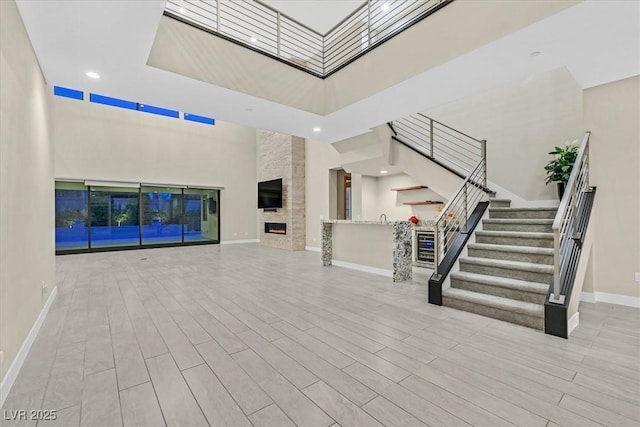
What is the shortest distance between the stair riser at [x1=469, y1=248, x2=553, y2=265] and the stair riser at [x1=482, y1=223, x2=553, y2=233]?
69 centimetres

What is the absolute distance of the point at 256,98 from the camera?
4.46 meters

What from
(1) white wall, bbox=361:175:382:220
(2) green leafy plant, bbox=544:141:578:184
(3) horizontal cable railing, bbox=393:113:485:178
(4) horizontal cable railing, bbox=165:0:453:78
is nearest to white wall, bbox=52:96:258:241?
(4) horizontal cable railing, bbox=165:0:453:78

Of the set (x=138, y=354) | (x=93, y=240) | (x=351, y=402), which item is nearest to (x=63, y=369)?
(x=138, y=354)

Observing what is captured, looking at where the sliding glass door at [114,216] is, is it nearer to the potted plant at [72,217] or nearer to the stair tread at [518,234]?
the potted plant at [72,217]

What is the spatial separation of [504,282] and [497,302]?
0.32m

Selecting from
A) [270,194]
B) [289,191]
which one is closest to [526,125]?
[289,191]

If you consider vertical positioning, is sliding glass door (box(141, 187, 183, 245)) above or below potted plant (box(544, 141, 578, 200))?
below

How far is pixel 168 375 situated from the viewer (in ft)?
6.88

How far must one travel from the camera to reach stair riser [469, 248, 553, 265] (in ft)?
11.7

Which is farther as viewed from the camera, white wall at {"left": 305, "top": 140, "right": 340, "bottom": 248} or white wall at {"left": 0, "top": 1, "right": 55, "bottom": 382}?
white wall at {"left": 305, "top": 140, "right": 340, "bottom": 248}

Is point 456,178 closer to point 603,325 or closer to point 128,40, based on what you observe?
point 603,325

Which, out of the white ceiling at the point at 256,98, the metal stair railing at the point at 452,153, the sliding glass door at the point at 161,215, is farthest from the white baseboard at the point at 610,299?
the sliding glass door at the point at 161,215

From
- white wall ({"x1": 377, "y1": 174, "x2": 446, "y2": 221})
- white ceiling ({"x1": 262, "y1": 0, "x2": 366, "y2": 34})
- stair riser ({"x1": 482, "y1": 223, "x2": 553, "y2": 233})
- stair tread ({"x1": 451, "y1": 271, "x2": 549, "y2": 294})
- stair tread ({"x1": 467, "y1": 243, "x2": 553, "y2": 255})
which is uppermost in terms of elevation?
white ceiling ({"x1": 262, "y1": 0, "x2": 366, "y2": 34})

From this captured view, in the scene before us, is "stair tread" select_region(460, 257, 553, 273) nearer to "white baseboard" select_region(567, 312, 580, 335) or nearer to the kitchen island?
"white baseboard" select_region(567, 312, 580, 335)
